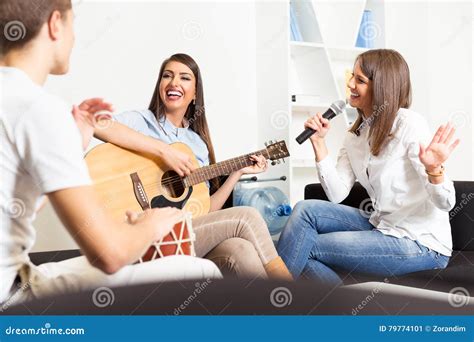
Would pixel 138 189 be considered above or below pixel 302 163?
above

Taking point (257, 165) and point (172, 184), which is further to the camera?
point (257, 165)

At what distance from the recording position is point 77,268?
28.9 inches

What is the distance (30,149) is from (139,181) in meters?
0.43

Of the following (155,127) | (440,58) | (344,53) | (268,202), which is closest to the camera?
(155,127)

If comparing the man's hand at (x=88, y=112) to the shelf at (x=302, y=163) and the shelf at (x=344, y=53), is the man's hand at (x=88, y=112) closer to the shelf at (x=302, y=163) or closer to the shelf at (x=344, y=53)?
the shelf at (x=302, y=163)

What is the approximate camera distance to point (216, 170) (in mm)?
1216

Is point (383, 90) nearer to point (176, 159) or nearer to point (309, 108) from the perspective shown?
point (176, 159)

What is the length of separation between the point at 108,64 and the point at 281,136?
2.62 ft

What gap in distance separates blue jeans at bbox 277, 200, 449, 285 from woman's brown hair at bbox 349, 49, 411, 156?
211mm

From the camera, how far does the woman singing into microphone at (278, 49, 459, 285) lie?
4.65 feet

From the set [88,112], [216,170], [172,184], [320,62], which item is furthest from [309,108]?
[88,112]

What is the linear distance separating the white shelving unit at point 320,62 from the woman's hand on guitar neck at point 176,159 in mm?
1531

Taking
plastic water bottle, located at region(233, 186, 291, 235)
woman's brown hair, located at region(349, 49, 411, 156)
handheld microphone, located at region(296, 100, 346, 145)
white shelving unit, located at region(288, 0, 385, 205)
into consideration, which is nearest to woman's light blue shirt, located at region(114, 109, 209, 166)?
handheld microphone, located at region(296, 100, 346, 145)
